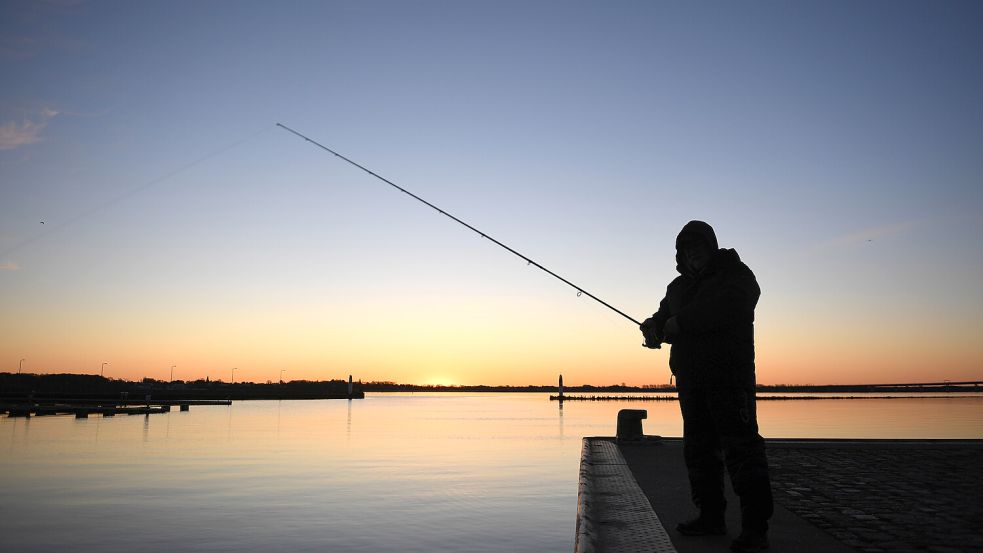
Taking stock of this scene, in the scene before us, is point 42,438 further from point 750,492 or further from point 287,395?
point 287,395

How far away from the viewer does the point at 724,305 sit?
4684 mm

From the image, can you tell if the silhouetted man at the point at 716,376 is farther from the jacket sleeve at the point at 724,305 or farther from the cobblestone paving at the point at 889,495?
the cobblestone paving at the point at 889,495

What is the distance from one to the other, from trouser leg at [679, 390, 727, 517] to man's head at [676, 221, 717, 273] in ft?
3.09

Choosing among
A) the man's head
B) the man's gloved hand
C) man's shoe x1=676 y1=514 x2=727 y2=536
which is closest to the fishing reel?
the man's gloved hand

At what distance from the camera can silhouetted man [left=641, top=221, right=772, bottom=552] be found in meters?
4.54

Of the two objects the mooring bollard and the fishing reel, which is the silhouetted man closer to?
the fishing reel

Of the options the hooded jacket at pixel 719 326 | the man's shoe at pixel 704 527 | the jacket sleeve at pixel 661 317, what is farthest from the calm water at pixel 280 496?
the hooded jacket at pixel 719 326

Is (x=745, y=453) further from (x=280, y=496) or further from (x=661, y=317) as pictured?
(x=280, y=496)

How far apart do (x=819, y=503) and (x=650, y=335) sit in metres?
2.90

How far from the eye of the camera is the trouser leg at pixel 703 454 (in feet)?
16.3

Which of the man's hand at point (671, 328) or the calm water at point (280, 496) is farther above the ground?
the man's hand at point (671, 328)

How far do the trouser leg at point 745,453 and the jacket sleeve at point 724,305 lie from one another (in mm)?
456

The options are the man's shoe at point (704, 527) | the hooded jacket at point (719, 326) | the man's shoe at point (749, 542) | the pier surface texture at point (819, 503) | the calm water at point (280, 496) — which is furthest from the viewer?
the calm water at point (280, 496)

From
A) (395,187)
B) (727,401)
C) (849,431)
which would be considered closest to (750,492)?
(727,401)
